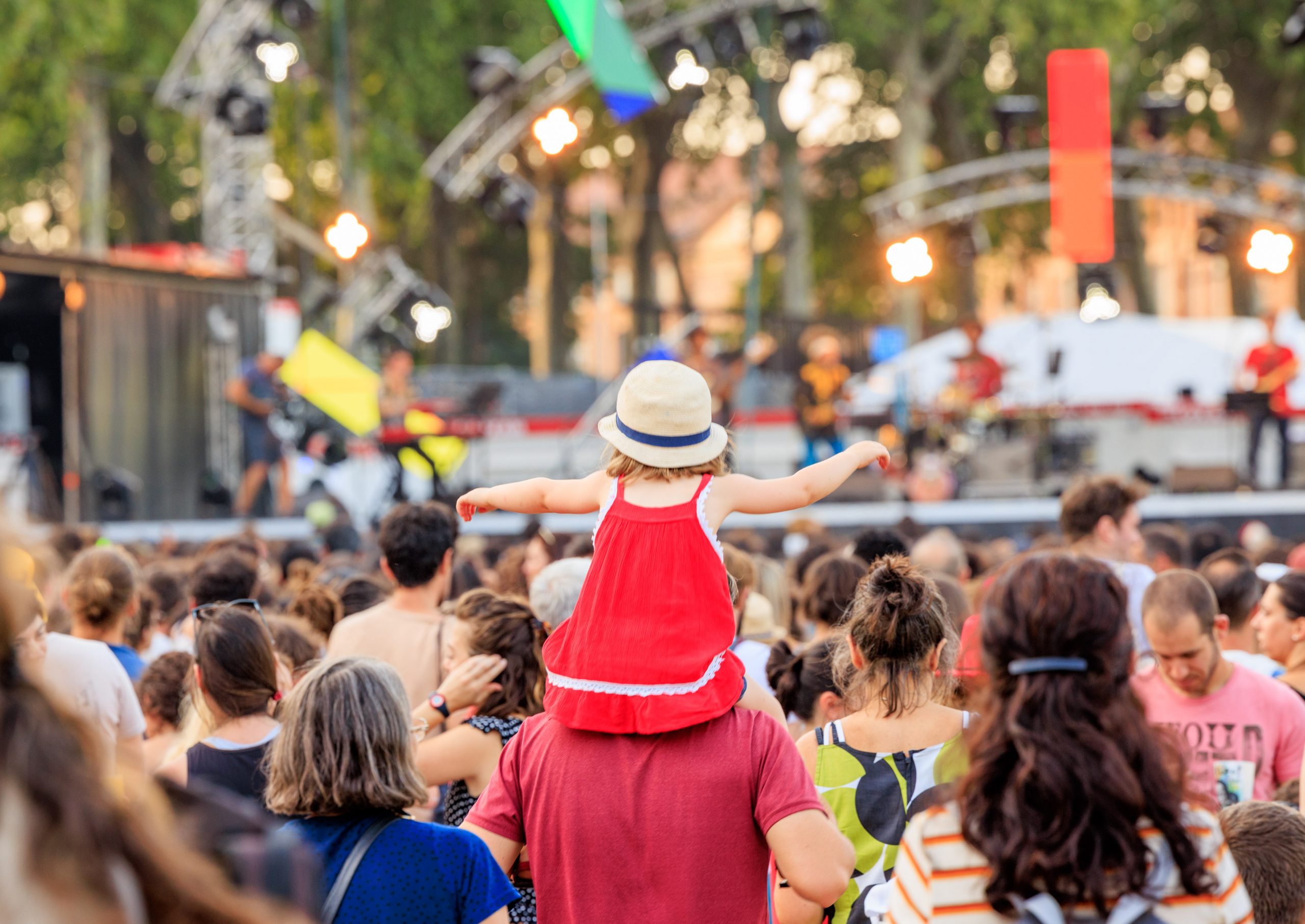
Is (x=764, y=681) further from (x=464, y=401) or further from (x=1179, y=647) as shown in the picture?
(x=464, y=401)

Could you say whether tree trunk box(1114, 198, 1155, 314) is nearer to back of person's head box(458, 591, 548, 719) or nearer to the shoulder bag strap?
back of person's head box(458, 591, 548, 719)

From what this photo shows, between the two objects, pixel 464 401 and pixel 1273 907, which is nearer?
pixel 1273 907

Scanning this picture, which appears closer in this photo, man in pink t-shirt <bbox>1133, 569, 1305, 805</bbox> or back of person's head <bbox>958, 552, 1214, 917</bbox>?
back of person's head <bbox>958, 552, 1214, 917</bbox>

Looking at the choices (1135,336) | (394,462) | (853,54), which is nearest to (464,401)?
(394,462)

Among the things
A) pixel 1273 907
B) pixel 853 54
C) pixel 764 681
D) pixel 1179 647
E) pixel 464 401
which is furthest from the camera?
pixel 853 54

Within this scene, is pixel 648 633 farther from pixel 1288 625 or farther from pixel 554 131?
pixel 554 131

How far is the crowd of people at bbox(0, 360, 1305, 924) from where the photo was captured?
3.71 ft

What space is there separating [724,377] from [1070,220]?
17.5 ft

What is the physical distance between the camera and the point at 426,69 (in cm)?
2344

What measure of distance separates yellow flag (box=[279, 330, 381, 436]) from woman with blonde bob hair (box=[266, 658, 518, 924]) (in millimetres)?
11746

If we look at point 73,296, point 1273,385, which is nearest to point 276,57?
point 73,296

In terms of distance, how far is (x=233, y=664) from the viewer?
3.00 m

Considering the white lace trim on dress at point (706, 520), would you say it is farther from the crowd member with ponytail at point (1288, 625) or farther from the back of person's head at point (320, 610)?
the back of person's head at point (320, 610)

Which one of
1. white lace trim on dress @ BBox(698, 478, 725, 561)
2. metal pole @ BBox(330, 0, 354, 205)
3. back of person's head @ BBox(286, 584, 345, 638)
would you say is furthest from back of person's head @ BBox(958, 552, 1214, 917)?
metal pole @ BBox(330, 0, 354, 205)
